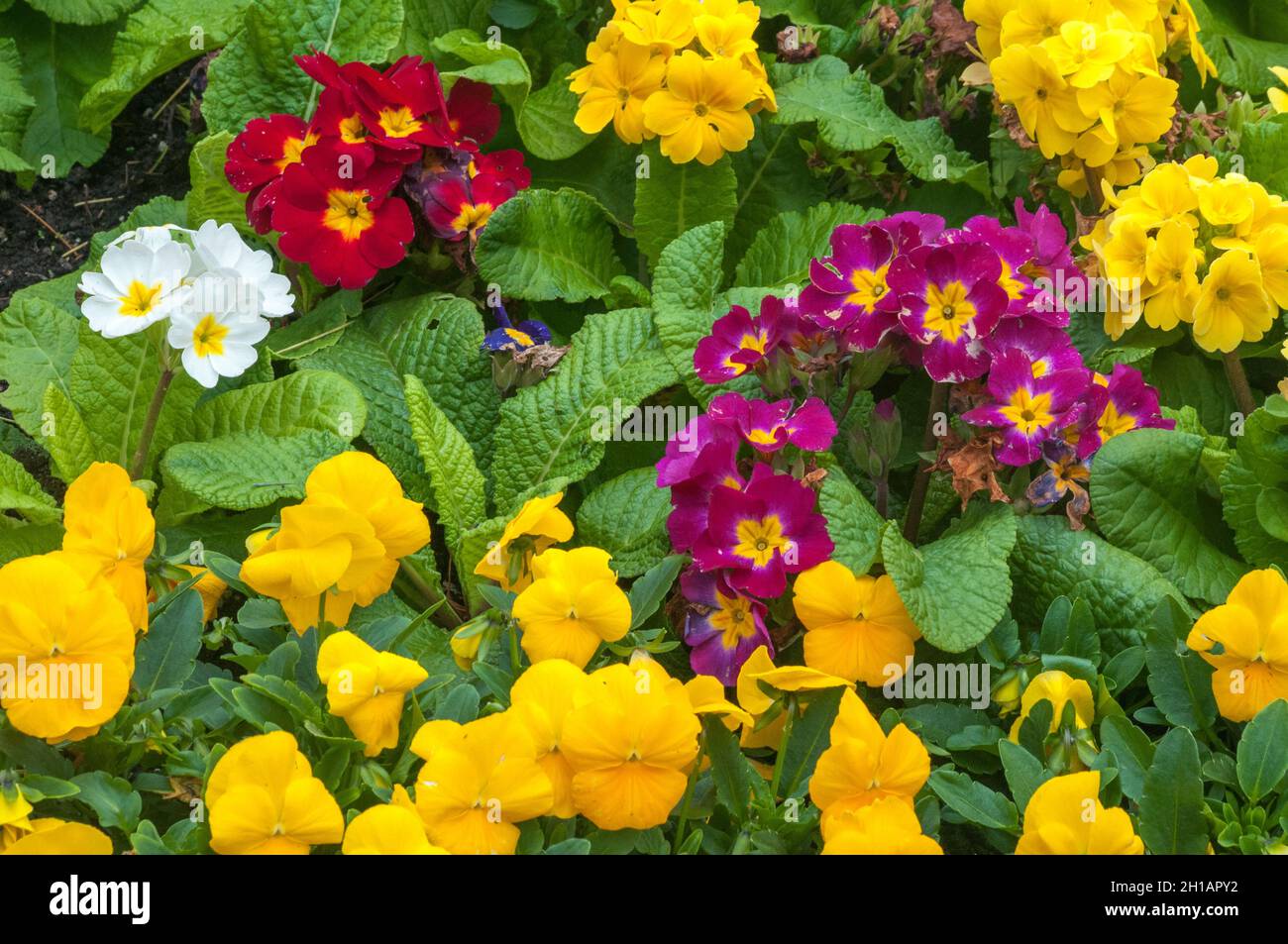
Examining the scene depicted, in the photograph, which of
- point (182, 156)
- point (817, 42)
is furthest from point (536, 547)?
point (182, 156)

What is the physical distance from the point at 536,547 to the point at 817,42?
1.41 m

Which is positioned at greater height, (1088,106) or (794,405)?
(1088,106)

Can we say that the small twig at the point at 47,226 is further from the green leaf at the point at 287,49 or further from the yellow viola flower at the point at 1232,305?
the yellow viola flower at the point at 1232,305

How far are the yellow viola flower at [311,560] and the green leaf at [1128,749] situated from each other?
820 mm

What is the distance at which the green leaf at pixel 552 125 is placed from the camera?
8.66 ft

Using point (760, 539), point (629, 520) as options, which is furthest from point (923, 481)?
point (629, 520)

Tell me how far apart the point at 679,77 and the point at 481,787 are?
142 centimetres

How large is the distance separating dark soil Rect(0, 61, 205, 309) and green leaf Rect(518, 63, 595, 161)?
769 mm

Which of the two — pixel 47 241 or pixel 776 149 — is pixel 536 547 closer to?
pixel 776 149

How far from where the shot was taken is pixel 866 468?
→ 199cm

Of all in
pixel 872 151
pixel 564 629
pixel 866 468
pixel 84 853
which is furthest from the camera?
pixel 872 151

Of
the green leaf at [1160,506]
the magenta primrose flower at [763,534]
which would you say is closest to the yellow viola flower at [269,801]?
the magenta primrose flower at [763,534]

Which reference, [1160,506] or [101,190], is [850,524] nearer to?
[1160,506]

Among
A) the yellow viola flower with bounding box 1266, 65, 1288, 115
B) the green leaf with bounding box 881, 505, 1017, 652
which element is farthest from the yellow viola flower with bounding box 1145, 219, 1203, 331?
the yellow viola flower with bounding box 1266, 65, 1288, 115
